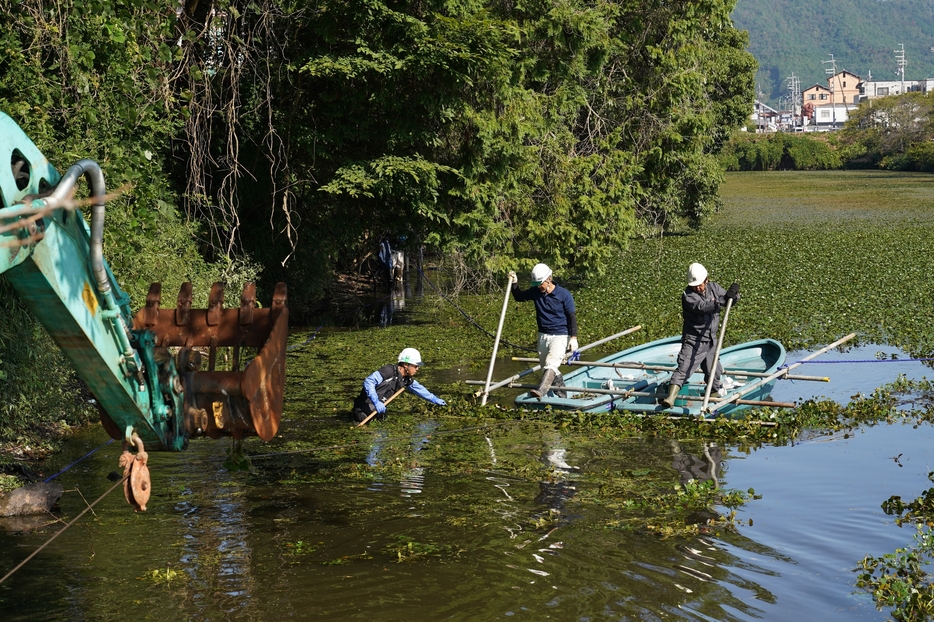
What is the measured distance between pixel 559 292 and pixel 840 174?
95.1m

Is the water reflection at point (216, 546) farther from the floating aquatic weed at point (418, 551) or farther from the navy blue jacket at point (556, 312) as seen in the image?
the navy blue jacket at point (556, 312)

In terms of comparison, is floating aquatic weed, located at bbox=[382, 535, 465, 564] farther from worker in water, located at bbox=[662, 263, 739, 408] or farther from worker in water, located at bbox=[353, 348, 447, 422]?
worker in water, located at bbox=[662, 263, 739, 408]

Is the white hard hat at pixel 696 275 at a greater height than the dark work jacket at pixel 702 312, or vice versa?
the white hard hat at pixel 696 275

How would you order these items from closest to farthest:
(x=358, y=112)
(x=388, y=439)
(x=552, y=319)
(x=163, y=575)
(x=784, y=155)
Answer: (x=163, y=575), (x=388, y=439), (x=552, y=319), (x=358, y=112), (x=784, y=155)

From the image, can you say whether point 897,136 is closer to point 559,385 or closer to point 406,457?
point 559,385

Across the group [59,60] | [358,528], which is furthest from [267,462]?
[59,60]

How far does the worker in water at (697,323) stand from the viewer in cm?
1380

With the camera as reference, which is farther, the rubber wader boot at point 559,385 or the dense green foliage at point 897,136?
the dense green foliage at point 897,136

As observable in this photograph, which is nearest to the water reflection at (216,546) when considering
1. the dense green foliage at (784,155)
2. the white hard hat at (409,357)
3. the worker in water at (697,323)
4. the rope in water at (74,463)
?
the rope in water at (74,463)

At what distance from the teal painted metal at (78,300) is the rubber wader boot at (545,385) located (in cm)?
818

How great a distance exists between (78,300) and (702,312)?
9.90 m

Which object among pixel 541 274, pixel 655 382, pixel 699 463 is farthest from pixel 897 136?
pixel 699 463

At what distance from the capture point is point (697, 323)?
46.0 feet

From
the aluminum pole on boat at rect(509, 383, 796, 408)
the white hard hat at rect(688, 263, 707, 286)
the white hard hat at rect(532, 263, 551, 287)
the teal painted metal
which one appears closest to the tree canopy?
the white hard hat at rect(532, 263, 551, 287)
